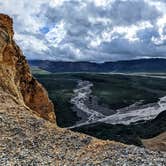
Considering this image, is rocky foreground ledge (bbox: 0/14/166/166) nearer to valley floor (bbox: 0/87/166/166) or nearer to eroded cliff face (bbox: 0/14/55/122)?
valley floor (bbox: 0/87/166/166)

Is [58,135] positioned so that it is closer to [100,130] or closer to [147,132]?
[147,132]

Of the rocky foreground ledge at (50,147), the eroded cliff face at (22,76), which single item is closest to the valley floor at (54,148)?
the rocky foreground ledge at (50,147)

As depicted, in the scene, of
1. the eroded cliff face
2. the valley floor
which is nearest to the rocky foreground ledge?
the valley floor

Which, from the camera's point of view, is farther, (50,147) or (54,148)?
(50,147)

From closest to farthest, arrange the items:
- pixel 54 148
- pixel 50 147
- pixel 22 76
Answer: pixel 54 148
pixel 50 147
pixel 22 76

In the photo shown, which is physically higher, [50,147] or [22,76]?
[22,76]

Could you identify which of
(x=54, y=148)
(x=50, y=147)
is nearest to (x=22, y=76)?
(x=50, y=147)

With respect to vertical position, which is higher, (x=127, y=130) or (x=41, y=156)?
(x=41, y=156)

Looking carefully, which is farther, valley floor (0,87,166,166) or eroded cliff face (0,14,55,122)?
eroded cliff face (0,14,55,122)

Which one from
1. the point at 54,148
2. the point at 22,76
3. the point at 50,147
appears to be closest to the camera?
the point at 54,148

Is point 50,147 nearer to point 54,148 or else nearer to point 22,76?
point 54,148

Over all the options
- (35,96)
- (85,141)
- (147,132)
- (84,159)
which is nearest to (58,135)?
(85,141)
